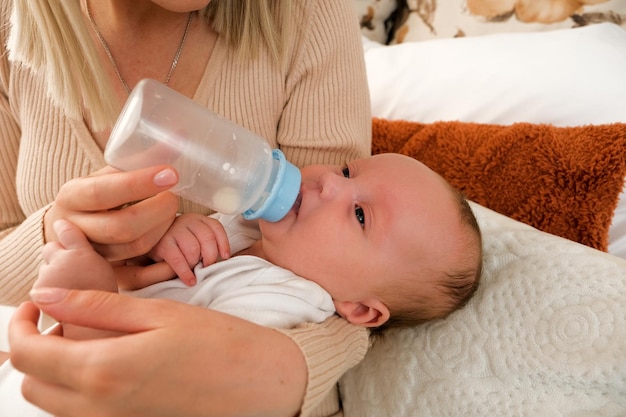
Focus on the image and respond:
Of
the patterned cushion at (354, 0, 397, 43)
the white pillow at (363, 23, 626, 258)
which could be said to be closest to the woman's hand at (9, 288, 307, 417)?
the white pillow at (363, 23, 626, 258)

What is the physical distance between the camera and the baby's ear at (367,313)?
107 centimetres

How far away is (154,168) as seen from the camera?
0.77m

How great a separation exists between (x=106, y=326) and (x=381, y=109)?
137cm

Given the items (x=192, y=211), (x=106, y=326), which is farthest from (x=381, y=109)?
(x=106, y=326)

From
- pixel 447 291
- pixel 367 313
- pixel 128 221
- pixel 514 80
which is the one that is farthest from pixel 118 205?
pixel 514 80

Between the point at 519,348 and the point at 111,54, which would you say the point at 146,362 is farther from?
the point at 111,54

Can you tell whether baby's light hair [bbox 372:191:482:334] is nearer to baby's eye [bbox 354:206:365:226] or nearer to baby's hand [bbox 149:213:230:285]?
baby's eye [bbox 354:206:365:226]

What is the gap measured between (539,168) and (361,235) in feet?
1.79

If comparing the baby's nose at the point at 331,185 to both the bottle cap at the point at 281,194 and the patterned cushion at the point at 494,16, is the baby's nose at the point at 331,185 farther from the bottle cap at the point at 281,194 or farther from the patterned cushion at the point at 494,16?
the patterned cushion at the point at 494,16

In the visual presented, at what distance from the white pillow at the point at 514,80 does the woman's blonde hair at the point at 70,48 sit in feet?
2.24

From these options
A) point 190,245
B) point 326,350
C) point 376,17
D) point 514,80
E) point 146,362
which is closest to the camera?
point 146,362

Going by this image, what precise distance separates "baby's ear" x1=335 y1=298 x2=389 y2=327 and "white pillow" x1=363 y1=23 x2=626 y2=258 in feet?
2.16

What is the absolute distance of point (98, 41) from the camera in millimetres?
1239

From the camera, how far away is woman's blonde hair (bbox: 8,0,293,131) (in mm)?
1088
